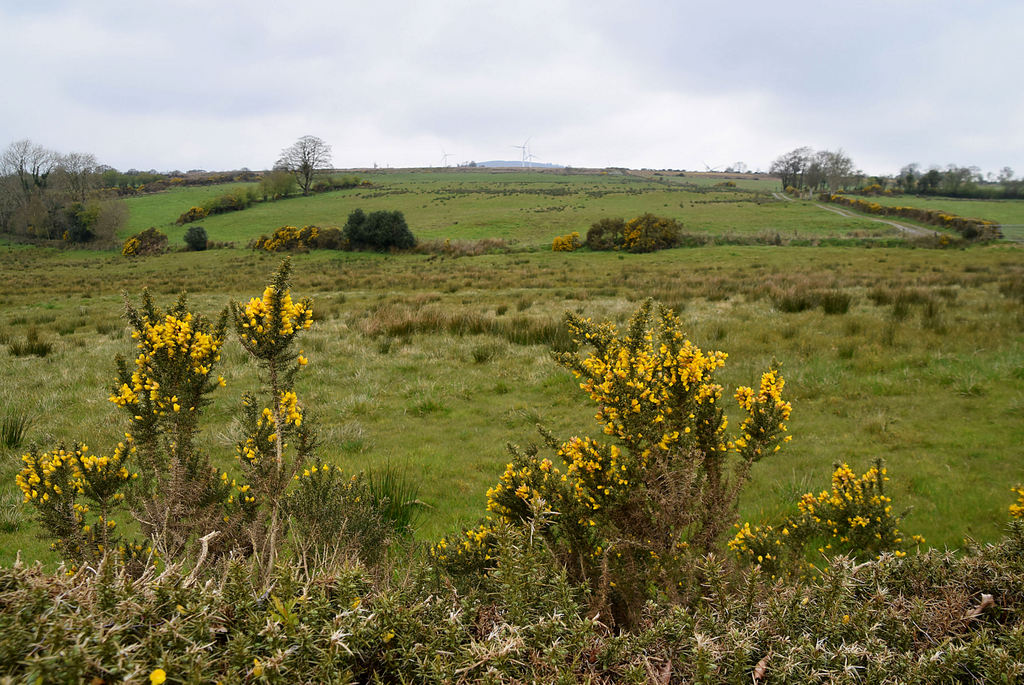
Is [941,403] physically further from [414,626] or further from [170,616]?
[170,616]

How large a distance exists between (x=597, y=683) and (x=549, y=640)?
0.15 metres

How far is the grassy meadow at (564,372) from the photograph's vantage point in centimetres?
510

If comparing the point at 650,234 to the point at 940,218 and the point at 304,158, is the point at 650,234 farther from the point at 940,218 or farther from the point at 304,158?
the point at 304,158

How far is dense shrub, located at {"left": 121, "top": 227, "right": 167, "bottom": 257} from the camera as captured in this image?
43.2m

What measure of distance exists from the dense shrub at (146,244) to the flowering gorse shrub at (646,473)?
5119 centimetres

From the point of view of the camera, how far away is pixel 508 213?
176 feet

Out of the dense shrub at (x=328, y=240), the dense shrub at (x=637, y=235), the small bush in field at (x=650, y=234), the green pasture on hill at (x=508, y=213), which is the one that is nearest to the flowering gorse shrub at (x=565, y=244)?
the dense shrub at (x=637, y=235)

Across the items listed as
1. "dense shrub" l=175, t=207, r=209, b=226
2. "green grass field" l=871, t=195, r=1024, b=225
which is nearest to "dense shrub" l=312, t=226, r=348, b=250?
"dense shrub" l=175, t=207, r=209, b=226

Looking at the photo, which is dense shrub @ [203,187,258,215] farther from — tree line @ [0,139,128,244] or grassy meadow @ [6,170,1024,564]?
grassy meadow @ [6,170,1024,564]

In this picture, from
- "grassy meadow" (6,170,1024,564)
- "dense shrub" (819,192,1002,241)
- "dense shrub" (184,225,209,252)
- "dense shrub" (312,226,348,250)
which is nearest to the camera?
"grassy meadow" (6,170,1024,564)

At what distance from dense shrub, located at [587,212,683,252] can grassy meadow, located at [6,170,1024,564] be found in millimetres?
10677

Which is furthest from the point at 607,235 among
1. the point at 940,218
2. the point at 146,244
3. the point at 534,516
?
the point at 146,244

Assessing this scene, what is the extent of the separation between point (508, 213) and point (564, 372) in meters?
47.7

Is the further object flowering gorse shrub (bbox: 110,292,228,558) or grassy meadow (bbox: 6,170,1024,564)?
grassy meadow (bbox: 6,170,1024,564)
